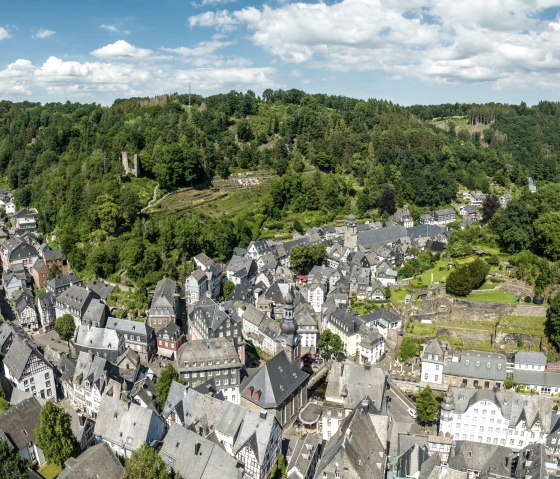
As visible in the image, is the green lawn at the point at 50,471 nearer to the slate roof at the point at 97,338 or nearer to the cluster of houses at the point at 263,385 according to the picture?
the cluster of houses at the point at 263,385

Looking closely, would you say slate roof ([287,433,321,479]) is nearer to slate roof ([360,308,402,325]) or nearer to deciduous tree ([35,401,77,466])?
deciduous tree ([35,401,77,466])

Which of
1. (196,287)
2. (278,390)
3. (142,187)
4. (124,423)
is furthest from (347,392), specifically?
(142,187)

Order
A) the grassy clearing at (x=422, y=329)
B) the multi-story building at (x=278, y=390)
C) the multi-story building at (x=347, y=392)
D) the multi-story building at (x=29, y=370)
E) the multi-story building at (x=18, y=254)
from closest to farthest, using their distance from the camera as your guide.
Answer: the multi-story building at (x=347, y=392) → the multi-story building at (x=278, y=390) → the multi-story building at (x=29, y=370) → the grassy clearing at (x=422, y=329) → the multi-story building at (x=18, y=254)

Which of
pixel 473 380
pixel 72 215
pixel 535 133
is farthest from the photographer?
pixel 535 133

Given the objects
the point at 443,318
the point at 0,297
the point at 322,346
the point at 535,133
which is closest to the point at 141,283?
the point at 0,297

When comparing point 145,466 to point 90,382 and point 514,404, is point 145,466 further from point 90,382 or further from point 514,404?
point 514,404

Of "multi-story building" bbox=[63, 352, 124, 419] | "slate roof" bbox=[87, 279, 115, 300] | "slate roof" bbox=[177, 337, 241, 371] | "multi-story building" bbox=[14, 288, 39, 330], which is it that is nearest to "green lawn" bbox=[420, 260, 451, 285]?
"slate roof" bbox=[177, 337, 241, 371]

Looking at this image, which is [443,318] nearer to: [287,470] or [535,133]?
[287,470]

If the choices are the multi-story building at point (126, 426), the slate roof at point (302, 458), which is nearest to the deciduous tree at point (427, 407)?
the slate roof at point (302, 458)
